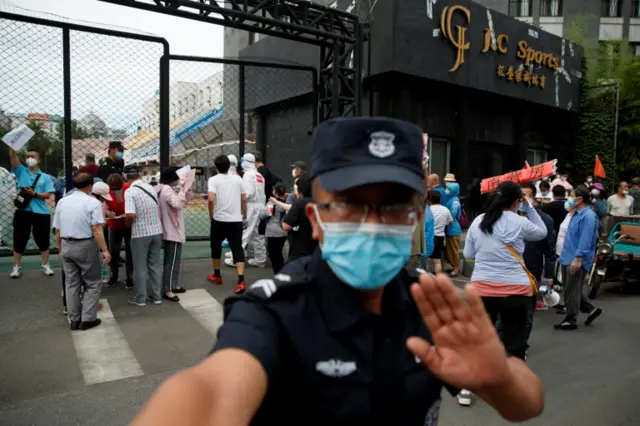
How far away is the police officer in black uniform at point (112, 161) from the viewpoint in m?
7.33

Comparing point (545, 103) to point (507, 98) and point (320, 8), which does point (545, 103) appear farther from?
point (320, 8)

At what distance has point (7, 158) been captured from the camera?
775 centimetres

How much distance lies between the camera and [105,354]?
476cm

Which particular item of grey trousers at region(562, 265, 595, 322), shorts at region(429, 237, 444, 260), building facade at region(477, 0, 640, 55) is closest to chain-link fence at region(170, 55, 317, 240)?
shorts at region(429, 237, 444, 260)

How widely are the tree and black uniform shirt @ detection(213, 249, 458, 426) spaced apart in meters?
20.1

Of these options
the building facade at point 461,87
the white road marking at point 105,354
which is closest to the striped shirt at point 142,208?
the white road marking at point 105,354

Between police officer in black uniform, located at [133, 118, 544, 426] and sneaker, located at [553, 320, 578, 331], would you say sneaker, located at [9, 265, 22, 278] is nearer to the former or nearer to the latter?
police officer in black uniform, located at [133, 118, 544, 426]

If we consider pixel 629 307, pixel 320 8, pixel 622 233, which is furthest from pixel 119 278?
pixel 622 233

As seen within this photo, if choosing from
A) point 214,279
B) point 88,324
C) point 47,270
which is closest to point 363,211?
point 88,324

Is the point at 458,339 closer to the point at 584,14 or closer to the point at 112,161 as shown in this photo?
the point at 112,161

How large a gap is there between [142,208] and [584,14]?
32.3m

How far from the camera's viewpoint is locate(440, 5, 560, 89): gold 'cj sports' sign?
13.2 meters

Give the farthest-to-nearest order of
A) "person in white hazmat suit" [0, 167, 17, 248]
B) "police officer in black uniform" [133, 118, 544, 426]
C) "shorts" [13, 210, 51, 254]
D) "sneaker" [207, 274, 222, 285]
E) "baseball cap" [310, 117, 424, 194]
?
"person in white hazmat suit" [0, 167, 17, 248], "sneaker" [207, 274, 222, 285], "shorts" [13, 210, 51, 254], "baseball cap" [310, 117, 424, 194], "police officer in black uniform" [133, 118, 544, 426]

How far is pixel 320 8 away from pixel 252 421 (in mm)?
9197
